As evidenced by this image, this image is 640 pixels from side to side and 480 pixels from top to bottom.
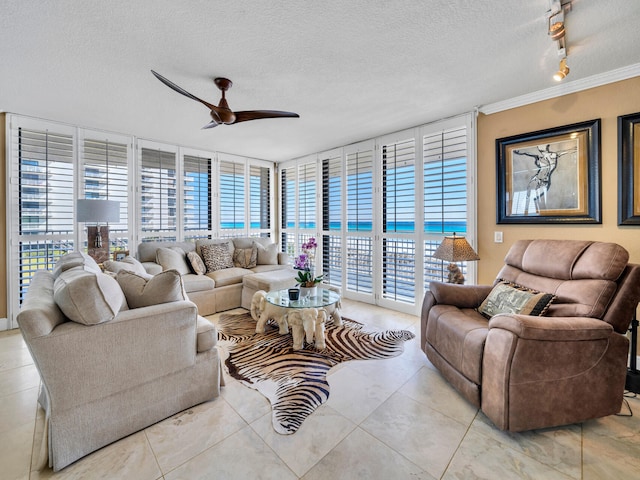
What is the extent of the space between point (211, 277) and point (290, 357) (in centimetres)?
203

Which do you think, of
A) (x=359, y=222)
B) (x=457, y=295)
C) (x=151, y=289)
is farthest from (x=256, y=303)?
(x=457, y=295)

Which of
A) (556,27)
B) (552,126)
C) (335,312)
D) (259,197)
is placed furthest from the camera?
(259,197)

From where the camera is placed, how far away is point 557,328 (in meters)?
1.58

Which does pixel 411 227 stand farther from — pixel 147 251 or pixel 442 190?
pixel 147 251

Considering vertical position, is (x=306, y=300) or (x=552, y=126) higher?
(x=552, y=126)

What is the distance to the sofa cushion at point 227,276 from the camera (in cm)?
399

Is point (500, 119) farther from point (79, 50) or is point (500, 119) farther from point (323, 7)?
point (79, 50)

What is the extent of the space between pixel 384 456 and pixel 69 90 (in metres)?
3.97

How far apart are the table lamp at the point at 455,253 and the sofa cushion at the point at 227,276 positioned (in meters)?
2.76

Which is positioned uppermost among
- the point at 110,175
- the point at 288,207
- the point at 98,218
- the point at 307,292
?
the point at 110,175

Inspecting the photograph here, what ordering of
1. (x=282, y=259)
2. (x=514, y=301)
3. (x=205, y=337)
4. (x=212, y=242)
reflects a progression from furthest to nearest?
(x=282, y=259) < (x=212, y=242) < (x=514, y=301) < (x=205, y=337)

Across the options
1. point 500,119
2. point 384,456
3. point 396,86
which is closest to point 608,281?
point 384,456

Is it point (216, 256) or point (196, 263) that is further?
point (216, 256)

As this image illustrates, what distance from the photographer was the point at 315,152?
4.96 metres
